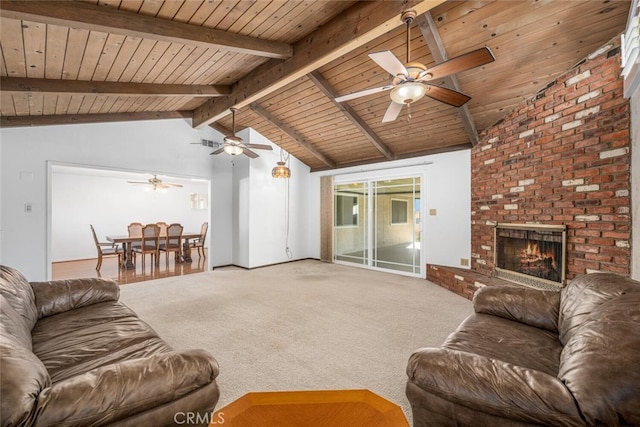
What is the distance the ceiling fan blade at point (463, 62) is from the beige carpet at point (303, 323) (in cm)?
243

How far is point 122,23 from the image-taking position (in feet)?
7.85

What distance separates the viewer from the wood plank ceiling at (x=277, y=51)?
2.50 metres

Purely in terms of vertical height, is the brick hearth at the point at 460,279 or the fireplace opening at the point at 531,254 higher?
the fireplace opening at the point at 531,254

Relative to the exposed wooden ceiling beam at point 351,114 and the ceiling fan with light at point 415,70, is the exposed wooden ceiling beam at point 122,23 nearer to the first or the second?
the exposed wooden ceiling beam at point 351,114

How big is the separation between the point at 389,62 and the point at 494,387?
2.21 m

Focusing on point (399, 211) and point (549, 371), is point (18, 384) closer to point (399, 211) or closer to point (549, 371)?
point (549, 371)

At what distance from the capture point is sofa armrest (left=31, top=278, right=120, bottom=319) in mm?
2146

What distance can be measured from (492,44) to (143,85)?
4391 mm

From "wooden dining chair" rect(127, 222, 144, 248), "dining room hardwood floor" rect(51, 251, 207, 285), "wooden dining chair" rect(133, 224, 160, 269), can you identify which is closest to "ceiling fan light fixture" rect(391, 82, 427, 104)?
"dining room hardwood floor" rect(51, 251, 207, 285)

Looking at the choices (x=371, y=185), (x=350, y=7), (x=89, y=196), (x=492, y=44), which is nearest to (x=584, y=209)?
(x=492, y=44)

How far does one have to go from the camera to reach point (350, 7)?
2.85 meters

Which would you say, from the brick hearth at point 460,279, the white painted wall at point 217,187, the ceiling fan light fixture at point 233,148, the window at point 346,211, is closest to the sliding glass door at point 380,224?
the window at point 346,211

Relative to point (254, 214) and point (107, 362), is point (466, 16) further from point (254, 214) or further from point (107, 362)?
point (254, 214)

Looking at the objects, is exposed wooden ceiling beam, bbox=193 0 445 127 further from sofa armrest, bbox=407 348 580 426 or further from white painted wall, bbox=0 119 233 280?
sofa armrest, bbox=407 348 580 426
